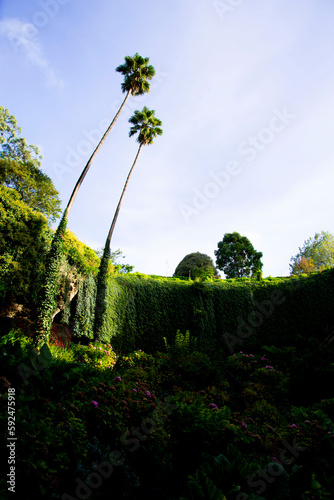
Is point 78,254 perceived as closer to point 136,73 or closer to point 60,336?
point 60,336

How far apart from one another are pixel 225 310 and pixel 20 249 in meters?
9.73

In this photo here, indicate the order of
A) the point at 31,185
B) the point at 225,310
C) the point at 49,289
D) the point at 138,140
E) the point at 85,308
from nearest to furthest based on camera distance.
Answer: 1. the point at 49,289
2. the point at 85,308
3. the point at 225,310
4. the point at 138,140
5. the point at 31,185

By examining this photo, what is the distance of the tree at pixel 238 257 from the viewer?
103 ft

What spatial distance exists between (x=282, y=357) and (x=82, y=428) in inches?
388

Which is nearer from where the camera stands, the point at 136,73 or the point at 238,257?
the point at 136,73

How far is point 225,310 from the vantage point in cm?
1282

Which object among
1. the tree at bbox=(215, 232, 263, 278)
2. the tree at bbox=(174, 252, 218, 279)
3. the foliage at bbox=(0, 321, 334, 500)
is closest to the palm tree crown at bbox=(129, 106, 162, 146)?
the tree at bbox=(174, 252, 218, 279)

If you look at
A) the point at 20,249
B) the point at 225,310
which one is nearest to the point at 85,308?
the point at 20,249

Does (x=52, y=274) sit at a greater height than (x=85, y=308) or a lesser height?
greater

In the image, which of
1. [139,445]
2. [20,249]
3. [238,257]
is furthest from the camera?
[238,257]

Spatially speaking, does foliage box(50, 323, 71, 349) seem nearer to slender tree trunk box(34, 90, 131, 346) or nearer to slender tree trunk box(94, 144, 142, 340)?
slender tree trunk box(34, 90, 131, 346)

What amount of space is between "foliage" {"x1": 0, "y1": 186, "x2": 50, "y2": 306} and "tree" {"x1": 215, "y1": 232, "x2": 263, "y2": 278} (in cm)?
2626

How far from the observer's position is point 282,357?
10.2 meters

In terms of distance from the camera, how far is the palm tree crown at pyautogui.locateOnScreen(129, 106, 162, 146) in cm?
1697
